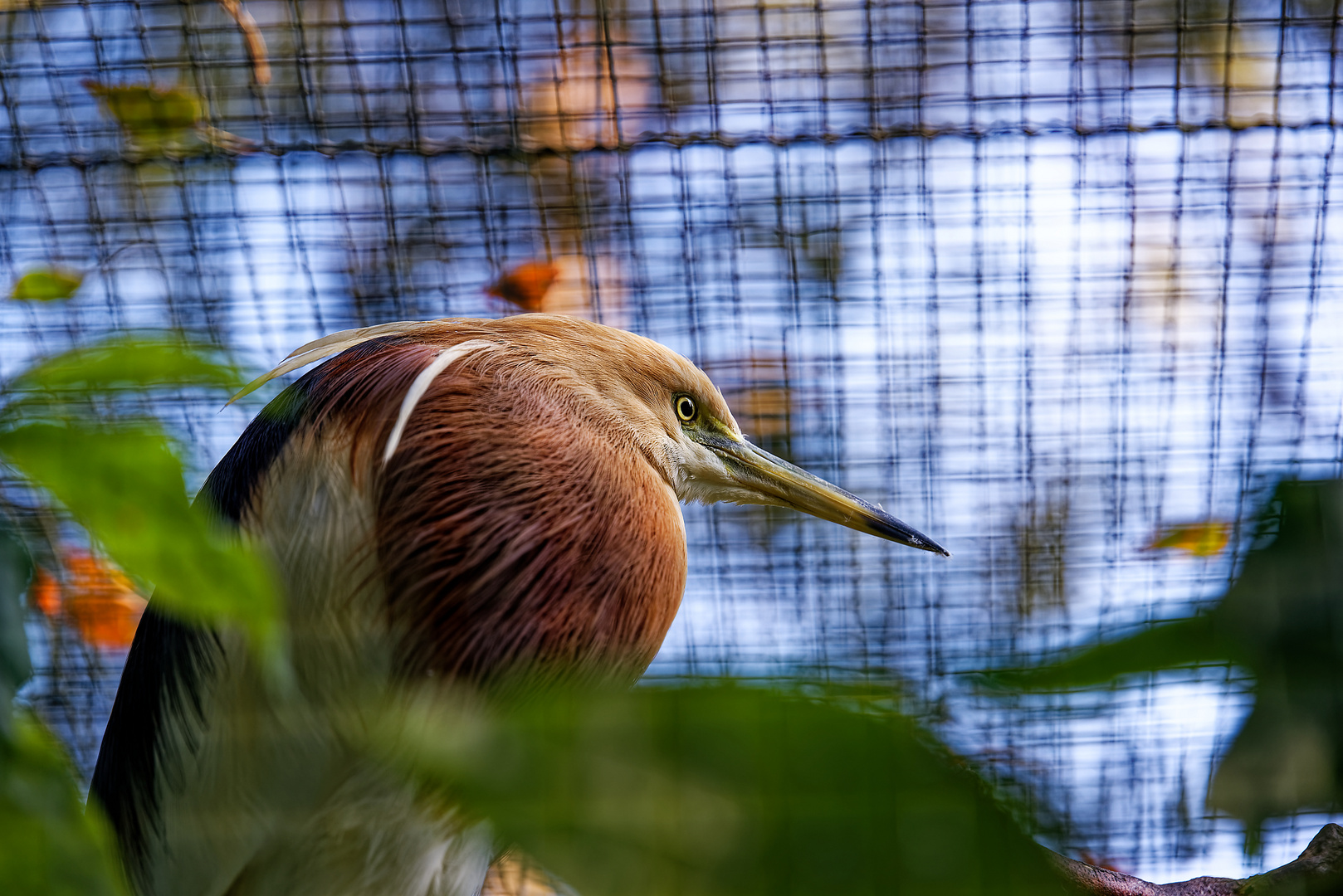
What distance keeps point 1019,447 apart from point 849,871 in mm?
1589

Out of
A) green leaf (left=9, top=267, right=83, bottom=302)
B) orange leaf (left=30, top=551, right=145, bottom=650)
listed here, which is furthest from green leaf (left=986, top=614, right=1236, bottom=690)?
orange leaf (left=30, top=551, right=145, bottom=650)

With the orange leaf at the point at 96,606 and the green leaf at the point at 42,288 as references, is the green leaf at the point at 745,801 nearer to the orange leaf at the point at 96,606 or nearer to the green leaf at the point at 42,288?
the green leaf at the point at 42,288

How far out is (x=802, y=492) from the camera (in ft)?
3.95

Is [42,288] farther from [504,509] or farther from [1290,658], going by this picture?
[504,509]

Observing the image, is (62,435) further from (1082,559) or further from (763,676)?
(1082,559)

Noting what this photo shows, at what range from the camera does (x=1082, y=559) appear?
61.9 inches

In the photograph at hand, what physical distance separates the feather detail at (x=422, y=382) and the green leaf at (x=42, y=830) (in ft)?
1.62

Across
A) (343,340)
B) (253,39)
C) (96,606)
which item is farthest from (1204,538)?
(253,39)

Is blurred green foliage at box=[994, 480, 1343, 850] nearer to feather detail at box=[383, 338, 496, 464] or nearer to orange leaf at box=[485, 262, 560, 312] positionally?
feather detail at box=[383, 338, 496, 464]

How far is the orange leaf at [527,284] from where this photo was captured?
5.65 ft

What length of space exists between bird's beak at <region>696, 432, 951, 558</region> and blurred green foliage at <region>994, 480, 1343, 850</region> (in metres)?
0.90

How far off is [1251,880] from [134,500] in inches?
23.7

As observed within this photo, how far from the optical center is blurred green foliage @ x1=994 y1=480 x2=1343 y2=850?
22 cm

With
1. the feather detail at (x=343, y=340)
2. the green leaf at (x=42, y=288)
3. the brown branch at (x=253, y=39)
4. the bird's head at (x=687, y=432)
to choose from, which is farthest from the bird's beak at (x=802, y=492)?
the brown branch at (x=253, y=39)
